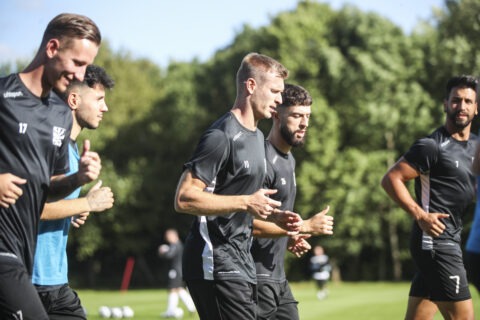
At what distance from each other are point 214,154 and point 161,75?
65920 millimetres

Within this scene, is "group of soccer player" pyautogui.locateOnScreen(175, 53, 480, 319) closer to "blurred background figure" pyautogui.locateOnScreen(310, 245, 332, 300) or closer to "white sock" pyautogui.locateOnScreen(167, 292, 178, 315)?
"white sock" pyautogui.locateOnScreen(167, 292, 178, 315)

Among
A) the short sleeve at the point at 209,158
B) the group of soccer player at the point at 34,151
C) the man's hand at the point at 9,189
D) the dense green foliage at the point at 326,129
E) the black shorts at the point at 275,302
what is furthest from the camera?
the dense green foliage at the point at 326,129

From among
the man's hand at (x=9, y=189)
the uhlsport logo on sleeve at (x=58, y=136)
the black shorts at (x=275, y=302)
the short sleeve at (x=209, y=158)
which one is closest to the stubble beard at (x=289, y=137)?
the black shorts at (x=275, y=302)

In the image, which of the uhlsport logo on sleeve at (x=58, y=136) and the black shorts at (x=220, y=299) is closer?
the uhlsport logo on sleeve at (x=58, y=136)

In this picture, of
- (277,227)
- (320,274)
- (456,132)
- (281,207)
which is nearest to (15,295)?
(277,227)

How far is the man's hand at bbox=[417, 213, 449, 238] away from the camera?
8.68m

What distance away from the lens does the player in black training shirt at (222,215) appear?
6719mm

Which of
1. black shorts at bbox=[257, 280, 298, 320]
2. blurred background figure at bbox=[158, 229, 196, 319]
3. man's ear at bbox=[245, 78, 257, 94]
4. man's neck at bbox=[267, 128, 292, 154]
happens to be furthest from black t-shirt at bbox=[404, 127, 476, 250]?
blurred background figure at bbox=[158, 229, 196, 319]

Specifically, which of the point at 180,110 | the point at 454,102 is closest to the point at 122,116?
the point at 180,110

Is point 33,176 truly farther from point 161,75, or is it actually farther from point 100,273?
point 161,75

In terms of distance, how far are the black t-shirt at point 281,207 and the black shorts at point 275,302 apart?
77 mm

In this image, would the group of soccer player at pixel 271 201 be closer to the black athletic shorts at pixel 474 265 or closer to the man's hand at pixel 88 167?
the black athletic shorts at pixel 474 265

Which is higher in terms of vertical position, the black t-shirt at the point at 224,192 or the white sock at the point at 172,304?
the black t-shirt at the point at 224,192

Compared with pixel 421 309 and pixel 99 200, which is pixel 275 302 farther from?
pixel 99 200
